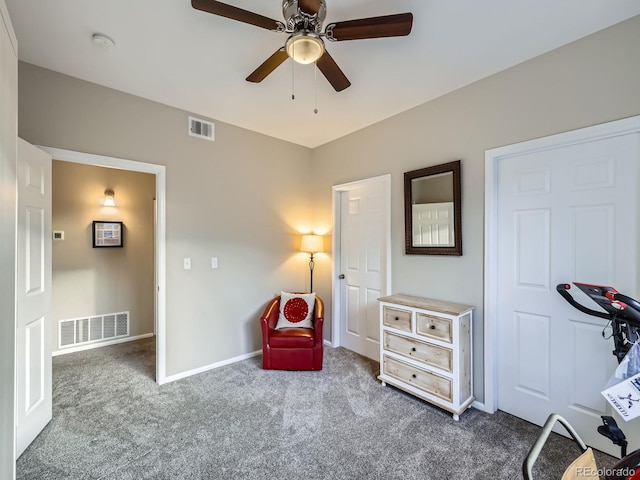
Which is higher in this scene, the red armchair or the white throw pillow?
the white throw pillow

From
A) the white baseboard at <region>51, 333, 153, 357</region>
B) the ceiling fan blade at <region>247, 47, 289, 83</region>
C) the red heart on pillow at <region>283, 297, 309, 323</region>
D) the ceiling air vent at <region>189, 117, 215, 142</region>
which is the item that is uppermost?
the ceiling air vent at <region>189, 117, 215, 142</region>

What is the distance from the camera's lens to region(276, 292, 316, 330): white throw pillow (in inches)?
127

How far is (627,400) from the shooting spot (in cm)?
130

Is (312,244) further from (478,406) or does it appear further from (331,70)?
(478,406)

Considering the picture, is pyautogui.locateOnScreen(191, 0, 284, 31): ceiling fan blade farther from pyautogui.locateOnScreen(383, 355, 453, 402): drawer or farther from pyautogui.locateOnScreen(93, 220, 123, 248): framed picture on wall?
pyautogui.locateOnScreen(93, 220, 123, 248): framed picture on wall

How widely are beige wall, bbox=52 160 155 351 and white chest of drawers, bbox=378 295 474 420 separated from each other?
3462 mm

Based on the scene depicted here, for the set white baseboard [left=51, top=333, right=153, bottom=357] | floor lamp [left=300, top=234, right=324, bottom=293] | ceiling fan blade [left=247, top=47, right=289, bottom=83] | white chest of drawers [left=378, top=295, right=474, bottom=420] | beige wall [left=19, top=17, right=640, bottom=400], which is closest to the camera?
ceiling fan blade [left=247, top=47, right=289, bottom=83]

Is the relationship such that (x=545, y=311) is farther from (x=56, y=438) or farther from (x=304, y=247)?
(x=56, y=438)

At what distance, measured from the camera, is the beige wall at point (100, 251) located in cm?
352

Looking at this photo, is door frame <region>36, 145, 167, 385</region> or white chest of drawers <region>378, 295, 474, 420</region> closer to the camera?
white chest of drawers <region>378, 295, 474, 420</region>

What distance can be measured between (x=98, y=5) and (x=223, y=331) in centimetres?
287

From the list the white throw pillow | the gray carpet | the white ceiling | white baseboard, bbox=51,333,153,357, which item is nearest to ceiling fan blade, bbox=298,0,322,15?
the white ceiling

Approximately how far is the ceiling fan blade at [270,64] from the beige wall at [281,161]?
1.48 metres

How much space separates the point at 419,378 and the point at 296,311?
145 cm
